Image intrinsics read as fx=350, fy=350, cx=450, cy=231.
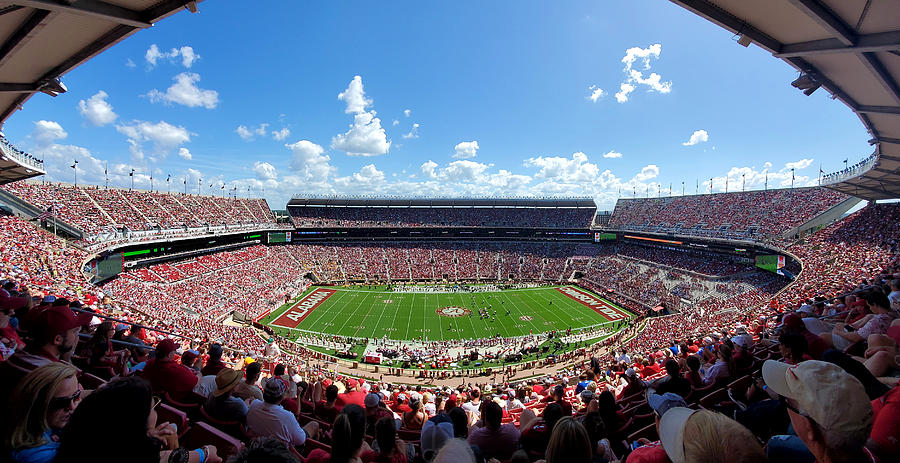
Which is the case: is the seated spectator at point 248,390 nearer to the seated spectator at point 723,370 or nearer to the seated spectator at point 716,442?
the seated spectator at point 716,442

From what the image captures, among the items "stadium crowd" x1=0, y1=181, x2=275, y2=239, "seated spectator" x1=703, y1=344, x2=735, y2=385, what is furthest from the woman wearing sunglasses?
"stadium crowd" x1=0, y1=181, x2=275, y2=239

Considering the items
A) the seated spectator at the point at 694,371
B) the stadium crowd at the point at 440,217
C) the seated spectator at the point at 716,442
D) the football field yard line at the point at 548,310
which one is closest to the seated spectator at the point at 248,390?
the seated spectator at the point at 716,442

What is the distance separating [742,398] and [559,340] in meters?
24.2

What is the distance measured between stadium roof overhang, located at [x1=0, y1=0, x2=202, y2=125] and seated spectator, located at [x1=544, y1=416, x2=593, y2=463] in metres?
9.11

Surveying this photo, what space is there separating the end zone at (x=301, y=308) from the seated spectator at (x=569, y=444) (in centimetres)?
3317

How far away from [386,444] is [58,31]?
10442 mm

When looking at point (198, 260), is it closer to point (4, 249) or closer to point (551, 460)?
point (4, 249)

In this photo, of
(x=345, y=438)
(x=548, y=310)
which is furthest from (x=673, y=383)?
(x=548, y=310)

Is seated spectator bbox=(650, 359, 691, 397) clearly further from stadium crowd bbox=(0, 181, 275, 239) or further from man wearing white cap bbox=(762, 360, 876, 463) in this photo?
stadium crowd bbox=(0, 181, 275, 239)

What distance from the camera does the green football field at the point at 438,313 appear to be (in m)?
31.0

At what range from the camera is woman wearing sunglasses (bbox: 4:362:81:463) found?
1.91 meters

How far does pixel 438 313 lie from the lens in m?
35.8

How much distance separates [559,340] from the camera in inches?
1123

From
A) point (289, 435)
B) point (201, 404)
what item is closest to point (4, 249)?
point (201, 404)
